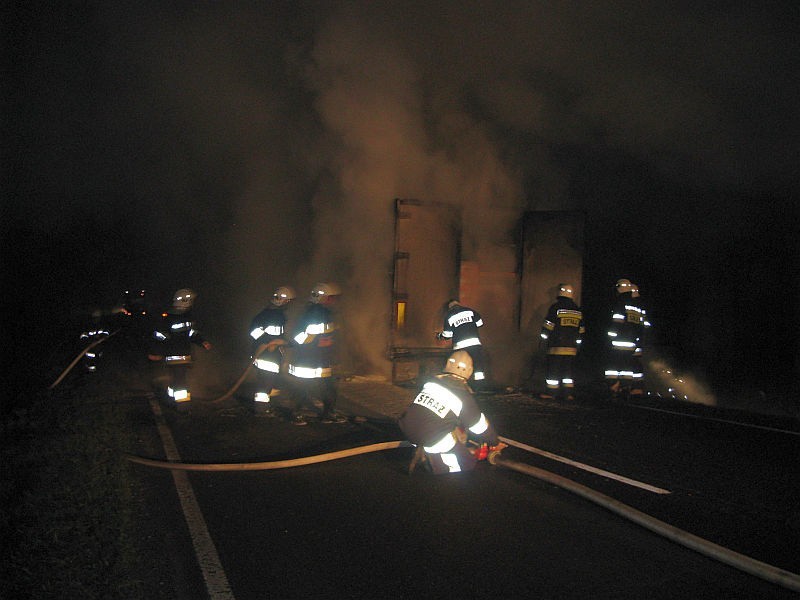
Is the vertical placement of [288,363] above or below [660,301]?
below

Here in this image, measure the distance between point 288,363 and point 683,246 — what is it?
11.3 metres

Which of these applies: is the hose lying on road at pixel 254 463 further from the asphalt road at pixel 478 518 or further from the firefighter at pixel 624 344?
the firefighter at pixel 624 344

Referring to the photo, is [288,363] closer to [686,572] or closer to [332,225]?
[332,225]

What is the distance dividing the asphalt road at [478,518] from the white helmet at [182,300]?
1723 millimetres

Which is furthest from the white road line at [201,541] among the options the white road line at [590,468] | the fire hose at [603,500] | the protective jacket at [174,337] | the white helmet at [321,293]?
the white road line at [590,468]

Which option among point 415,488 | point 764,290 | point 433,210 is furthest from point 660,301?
point 415,488

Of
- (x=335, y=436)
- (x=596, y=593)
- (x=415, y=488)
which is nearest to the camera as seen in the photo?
(x=596, y=593)

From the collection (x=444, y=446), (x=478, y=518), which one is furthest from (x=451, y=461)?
(x=478, y=518)

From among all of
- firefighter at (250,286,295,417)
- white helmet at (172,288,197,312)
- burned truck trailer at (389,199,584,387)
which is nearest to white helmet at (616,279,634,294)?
burned truck trailer at (389,199,584,387)

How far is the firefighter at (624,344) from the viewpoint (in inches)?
349

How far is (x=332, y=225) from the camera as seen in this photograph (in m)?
11.3

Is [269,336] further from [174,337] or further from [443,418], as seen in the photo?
[443,418]

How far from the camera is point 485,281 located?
10391mm

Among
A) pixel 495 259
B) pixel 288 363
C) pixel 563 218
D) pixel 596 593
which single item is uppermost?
pixel 563 218
